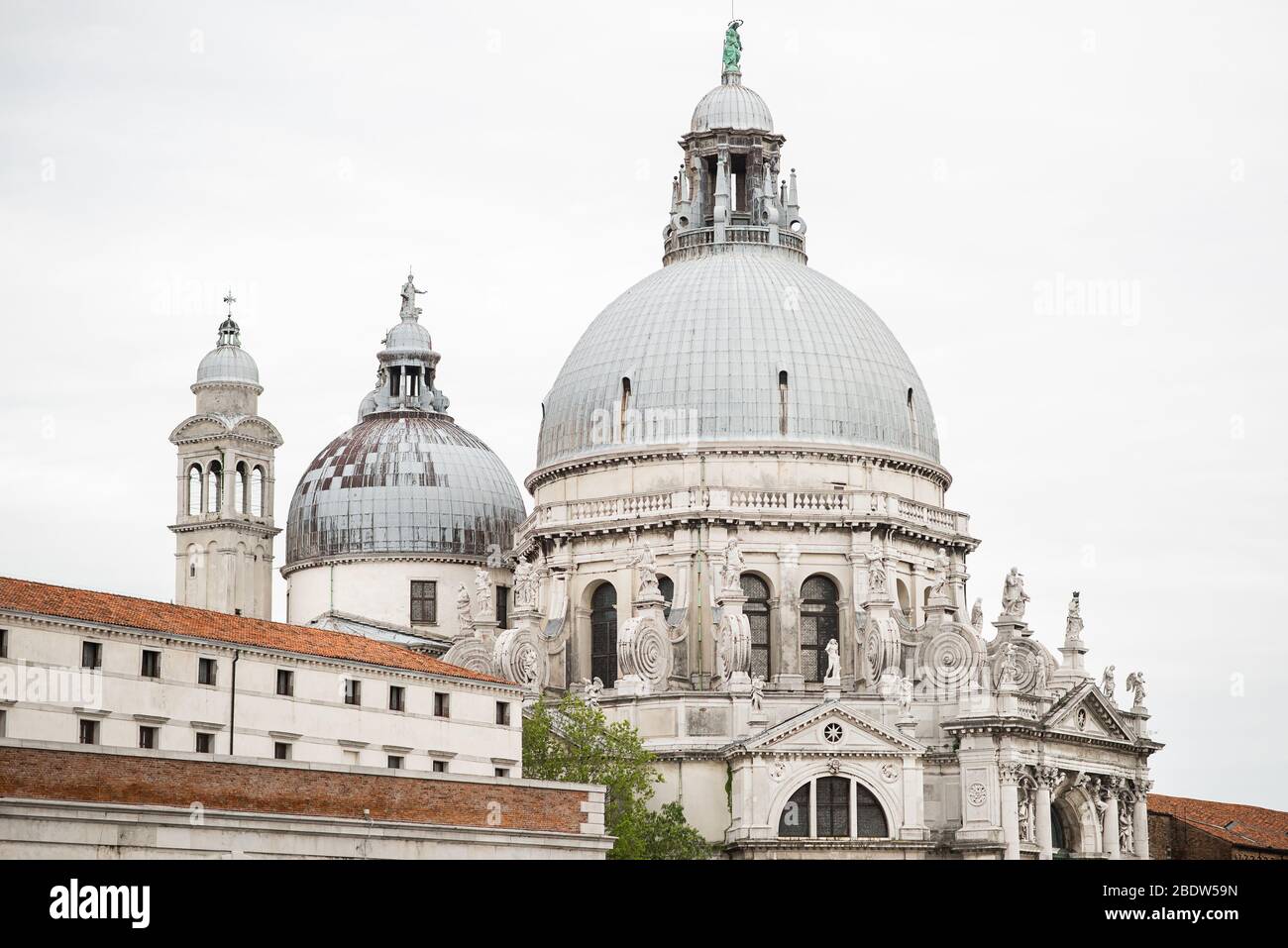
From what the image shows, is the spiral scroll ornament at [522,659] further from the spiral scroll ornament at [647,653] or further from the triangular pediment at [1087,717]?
the triangular pediment at [1087,717]

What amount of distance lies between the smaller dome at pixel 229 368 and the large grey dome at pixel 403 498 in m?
6.38

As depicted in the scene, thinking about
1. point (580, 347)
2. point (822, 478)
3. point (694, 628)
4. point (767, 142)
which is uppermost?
point (767, 142)

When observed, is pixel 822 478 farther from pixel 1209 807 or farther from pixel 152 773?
pixel 152 773

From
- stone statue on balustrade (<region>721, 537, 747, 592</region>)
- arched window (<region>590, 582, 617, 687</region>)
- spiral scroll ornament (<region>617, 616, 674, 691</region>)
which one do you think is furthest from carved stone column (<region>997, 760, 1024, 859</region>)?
arched window (<region>590, 582, 617, 687</region>)

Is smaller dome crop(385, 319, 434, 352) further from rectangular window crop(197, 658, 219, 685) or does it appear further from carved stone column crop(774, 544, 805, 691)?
rectangular window crop(197, 658, 219, 685)

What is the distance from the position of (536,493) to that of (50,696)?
37069mm

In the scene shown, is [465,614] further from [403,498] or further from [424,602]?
[403,498]

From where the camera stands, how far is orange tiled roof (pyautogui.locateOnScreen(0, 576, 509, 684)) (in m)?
55.8

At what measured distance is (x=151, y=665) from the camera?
57031 millimetres

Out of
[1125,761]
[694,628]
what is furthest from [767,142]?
[1125,761]

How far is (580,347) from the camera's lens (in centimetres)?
9019

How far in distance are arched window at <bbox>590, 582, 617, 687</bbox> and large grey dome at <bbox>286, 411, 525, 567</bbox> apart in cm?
883

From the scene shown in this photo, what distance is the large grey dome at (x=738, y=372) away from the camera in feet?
280

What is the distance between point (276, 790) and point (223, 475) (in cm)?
3995
